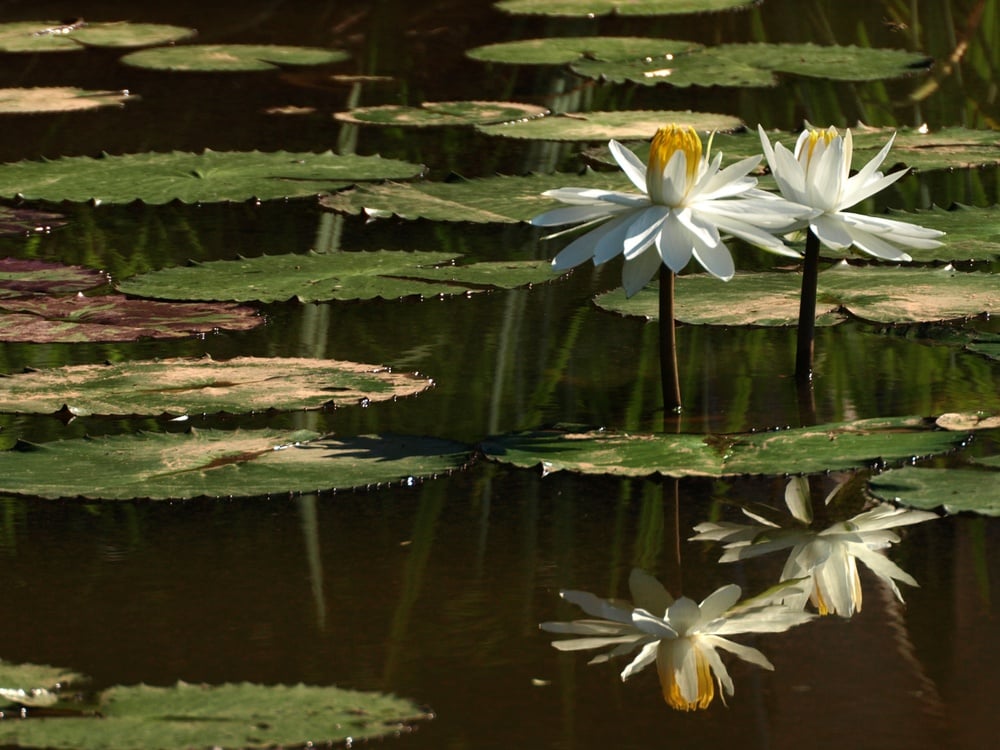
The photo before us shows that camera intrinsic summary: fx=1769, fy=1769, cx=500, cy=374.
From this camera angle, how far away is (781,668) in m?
1.48

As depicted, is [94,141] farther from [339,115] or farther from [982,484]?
[982,484]

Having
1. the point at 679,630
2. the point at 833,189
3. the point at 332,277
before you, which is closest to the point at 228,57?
the point at 332,277

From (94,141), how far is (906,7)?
2.86 metres

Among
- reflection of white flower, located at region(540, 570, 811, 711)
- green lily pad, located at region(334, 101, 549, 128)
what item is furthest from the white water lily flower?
green lily pad, located at region(334, 101, 549, 128)

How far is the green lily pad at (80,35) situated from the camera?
213 inches

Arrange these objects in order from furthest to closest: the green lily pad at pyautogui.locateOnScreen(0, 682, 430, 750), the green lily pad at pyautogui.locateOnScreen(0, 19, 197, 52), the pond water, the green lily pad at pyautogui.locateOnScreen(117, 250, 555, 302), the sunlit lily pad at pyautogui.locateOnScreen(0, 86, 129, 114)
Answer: the green lily pad at pyautogui.locateOnScreen(0, 19, 197, 52)
the sunlit lily pad at pyautogui.locateOnScreen(0, 86, 129, 114)
the green lily pad at pyautogui.locateOnScreen(117, 250, 555, 302)
the pond water
the green lily pad at pyautogui.locateOnScreen(0, 682, 430, 750)

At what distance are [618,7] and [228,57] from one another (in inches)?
57.4

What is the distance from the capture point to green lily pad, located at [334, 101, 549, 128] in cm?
416

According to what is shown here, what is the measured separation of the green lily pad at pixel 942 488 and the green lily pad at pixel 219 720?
0.61m

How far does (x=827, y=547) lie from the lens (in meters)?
1.75

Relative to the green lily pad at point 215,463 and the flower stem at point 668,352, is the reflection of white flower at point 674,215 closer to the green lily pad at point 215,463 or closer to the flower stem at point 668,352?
the flower stem at point 668,352

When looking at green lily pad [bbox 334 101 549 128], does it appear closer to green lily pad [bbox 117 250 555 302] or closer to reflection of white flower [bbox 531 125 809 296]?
green lily pad [bbox 117 250 555 302]

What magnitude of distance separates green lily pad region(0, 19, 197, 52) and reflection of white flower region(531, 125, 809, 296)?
3.68 m

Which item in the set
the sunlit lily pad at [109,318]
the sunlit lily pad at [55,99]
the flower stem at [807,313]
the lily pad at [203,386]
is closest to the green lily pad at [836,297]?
the flower stem at [807,313]
